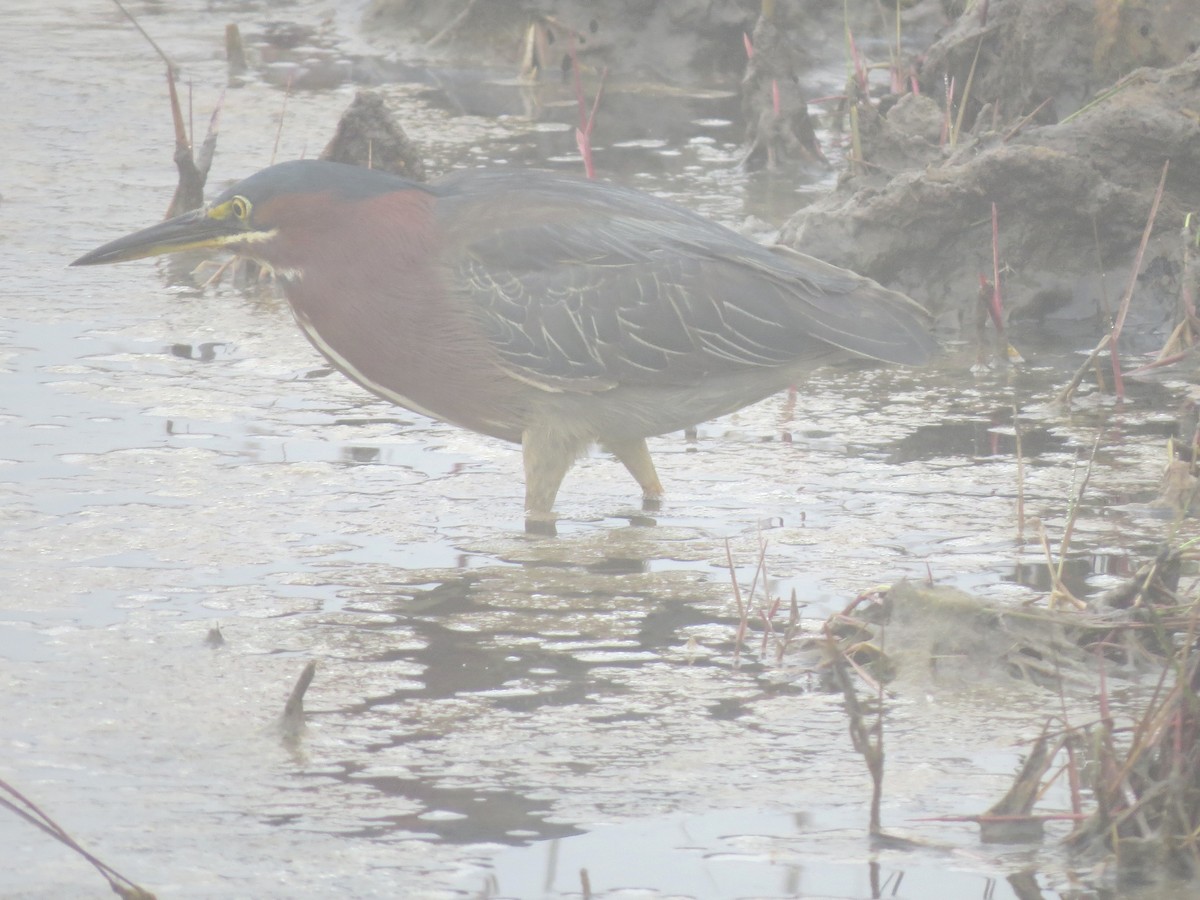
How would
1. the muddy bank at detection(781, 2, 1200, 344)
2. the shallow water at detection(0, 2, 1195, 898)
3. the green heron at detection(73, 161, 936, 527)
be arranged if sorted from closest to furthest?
the shallow water at detection(0, 2, 1195, 898) → the green heron at detection(73, 161, 936, 527) → the muddy bank at detection(781, 2, 1200, 344)

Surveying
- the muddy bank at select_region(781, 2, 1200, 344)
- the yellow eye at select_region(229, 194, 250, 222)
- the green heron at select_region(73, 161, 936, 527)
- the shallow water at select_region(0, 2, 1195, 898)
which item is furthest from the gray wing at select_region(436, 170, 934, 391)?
the muddy bank at select_region(781, 2, 1200, 344)

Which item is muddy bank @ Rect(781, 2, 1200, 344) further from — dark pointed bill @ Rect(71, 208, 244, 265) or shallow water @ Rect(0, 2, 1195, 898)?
dark pointed bill @ Rect(71, 208, 244, 265)

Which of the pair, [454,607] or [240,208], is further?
[240,208]

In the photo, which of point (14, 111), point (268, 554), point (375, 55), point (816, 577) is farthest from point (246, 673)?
point (375, 55)

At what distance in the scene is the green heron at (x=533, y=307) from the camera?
5.48 m

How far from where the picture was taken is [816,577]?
493cm

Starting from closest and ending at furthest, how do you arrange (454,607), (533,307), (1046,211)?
(454,607)
(533,307)
(1046,211)

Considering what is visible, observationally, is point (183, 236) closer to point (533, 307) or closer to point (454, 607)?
A: point (533, 307)

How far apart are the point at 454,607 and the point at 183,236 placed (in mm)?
1625

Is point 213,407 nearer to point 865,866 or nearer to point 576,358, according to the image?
point 576,358

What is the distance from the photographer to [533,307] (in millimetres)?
5512

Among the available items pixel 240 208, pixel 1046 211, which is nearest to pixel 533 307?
pixel 240 208

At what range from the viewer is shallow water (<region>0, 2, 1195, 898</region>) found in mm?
3406

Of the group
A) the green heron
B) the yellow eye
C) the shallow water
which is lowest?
the shallow water
